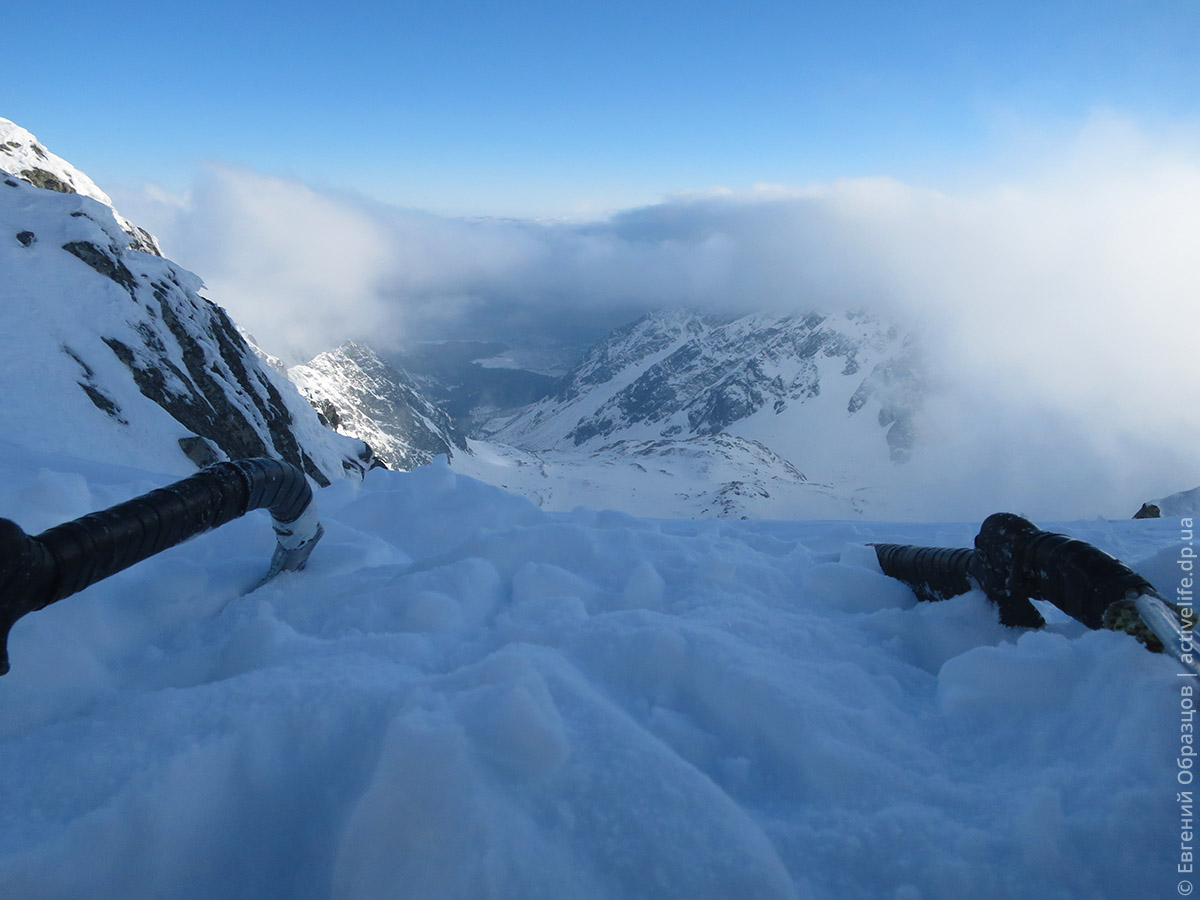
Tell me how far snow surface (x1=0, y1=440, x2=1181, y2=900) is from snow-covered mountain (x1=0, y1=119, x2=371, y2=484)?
12.9 meters

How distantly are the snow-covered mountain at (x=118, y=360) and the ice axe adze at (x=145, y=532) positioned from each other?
11.8 meters

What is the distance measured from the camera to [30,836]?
9.05ft

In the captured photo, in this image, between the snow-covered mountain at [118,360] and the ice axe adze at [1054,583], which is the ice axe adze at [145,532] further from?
the snow-covered mountain at [118,360]

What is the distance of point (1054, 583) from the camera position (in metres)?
4.27

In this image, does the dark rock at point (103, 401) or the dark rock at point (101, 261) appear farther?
the dark rock at point (101, 261)

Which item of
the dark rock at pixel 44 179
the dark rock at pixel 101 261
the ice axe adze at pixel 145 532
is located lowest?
the ice axe adze at pixel 145 532

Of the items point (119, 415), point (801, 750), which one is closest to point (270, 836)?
point (801, 750)

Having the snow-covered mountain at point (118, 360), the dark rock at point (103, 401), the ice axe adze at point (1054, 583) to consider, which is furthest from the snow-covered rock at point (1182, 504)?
the dark rock at point (103, 401)

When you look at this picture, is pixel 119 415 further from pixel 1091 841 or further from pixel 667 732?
pixel 1091 841

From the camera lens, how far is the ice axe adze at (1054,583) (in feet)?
11.7

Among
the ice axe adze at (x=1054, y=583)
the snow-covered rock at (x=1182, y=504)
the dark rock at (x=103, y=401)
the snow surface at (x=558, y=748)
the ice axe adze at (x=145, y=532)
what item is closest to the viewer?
the snow surface at (x=558, y=748)

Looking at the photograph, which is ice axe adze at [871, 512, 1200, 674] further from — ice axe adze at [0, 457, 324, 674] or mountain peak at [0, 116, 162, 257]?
mountain peak at [0, 116, 162, 257]

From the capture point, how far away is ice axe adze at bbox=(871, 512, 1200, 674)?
11.7ft

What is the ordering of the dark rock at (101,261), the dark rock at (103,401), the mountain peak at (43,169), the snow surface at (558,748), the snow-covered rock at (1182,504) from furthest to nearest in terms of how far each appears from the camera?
1. the mountain peak at (43,169)
2. the snow-covered rock at (1182,504)
3. the dark rock at (101,261)
4. the dark rock at (103,401)
5. the snow surface at (558,748)
